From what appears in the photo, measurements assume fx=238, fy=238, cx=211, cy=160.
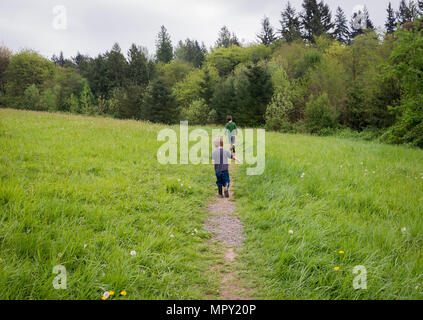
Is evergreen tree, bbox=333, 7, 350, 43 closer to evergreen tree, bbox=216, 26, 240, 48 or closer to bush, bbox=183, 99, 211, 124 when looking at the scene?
evergreen tree, bbox=216, 26, 240, 48

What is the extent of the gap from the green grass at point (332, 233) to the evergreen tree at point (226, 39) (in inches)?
2749


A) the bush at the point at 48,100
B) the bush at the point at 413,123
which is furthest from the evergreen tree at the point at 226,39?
the bush at the point at 413,123

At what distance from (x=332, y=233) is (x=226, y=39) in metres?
74.6

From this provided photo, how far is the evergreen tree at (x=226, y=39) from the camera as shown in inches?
2726

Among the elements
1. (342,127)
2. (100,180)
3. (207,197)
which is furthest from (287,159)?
(342,127)

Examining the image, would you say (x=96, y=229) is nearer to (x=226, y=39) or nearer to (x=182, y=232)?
(x=182, y=232)

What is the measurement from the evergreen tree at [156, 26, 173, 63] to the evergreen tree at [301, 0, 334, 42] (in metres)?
40.6

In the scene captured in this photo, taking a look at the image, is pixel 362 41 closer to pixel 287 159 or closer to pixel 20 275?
pixel 287 159

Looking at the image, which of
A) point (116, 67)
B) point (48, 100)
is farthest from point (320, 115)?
point (48, 100)

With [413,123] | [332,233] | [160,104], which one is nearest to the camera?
[332,233]

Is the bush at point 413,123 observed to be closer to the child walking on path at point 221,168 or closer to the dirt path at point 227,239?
the child walking on path at point 221,168

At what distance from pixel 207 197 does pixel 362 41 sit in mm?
37975

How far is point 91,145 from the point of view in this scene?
969 cm

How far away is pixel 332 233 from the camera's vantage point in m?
4.49
